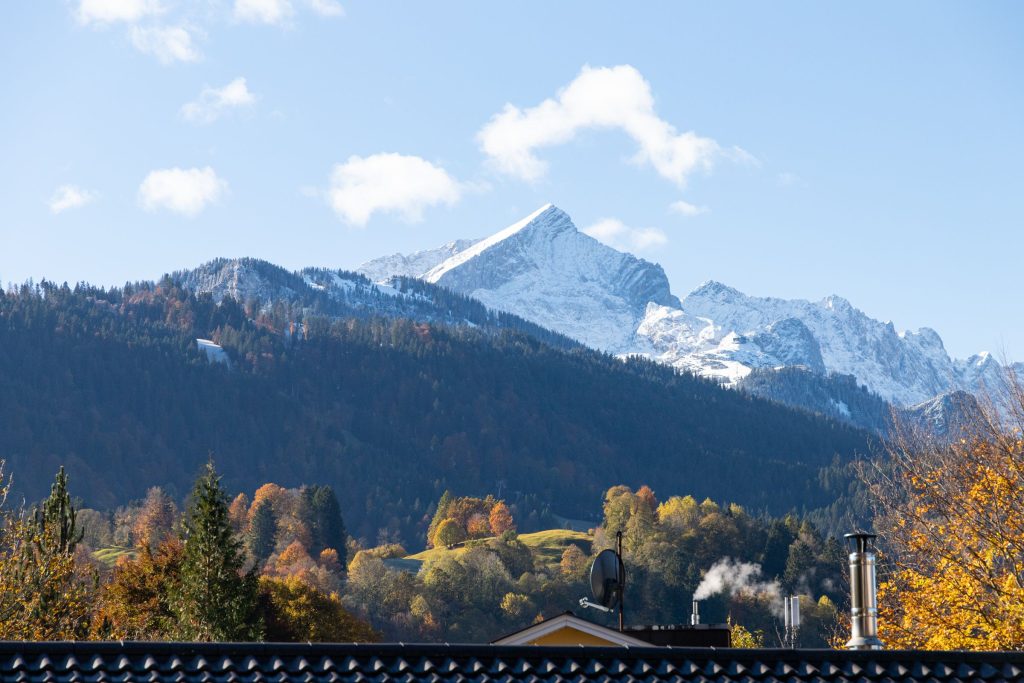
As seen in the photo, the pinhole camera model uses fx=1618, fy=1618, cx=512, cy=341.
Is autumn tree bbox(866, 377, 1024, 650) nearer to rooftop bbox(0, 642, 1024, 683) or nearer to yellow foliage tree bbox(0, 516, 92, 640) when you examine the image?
rooftop bbox(0, 642, 1024, 683)

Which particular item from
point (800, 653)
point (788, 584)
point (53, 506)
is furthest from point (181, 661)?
point (788, 584)

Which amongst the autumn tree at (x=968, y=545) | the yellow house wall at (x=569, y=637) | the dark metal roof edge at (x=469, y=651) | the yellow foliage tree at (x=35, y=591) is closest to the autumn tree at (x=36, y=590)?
the yellow foliage tree at (x=35, y=591)

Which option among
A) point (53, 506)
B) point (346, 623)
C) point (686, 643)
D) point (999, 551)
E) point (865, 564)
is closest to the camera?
point (865, 564)

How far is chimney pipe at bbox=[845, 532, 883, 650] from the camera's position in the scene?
869 inches

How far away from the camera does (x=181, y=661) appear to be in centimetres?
1677

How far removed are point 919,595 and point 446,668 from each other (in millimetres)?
28808

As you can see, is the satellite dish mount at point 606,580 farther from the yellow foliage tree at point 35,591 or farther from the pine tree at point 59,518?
the pine tree at point 59,518

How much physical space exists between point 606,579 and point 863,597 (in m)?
11.0

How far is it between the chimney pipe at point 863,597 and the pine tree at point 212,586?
55.6m

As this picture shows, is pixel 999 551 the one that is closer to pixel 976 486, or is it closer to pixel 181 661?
pixel 976 486

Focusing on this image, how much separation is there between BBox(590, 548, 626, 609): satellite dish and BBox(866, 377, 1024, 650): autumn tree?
33.5 ft

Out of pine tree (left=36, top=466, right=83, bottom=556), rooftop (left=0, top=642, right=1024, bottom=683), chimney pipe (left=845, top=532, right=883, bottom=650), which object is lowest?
rooftop (left=0, top=642, right=1024, bottom=683)

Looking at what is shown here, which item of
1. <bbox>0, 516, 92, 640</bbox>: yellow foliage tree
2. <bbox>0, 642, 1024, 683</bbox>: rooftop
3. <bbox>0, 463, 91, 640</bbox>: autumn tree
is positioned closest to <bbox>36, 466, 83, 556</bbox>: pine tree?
<bbox>0, 463, 91, 640</bbox>: autumn tree

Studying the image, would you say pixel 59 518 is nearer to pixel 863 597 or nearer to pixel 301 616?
pixel 863 597
